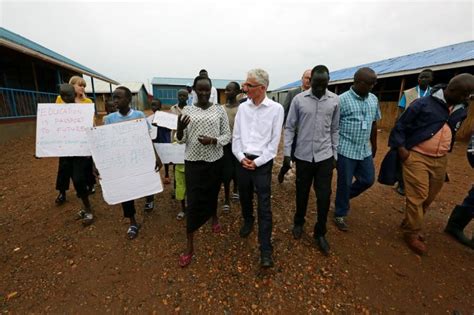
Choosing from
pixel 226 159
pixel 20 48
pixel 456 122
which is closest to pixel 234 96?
pixel 226 159

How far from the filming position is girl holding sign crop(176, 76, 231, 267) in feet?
7.30

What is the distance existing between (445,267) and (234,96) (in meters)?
3.14

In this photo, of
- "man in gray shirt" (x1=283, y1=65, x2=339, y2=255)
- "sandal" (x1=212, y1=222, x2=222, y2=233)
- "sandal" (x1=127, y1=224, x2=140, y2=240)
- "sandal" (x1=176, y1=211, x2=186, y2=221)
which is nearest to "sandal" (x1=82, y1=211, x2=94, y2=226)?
"sandal" (x1=127, y1=224, x2=140, y2=240)

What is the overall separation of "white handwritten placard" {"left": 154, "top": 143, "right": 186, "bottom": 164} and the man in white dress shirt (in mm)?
938

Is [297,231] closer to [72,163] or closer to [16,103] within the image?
[72,163]

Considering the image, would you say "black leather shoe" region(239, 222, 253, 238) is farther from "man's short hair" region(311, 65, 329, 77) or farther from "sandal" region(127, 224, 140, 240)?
"man's short hair" region(311, 65, 329, 77)

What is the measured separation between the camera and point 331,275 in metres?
2.20

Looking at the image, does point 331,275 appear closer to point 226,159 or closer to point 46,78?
point 226,159

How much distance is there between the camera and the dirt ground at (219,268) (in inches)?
75.0

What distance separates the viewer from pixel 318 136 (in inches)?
93.6

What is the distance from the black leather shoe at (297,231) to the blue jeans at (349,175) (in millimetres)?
609

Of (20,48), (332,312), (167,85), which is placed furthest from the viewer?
(167,85)

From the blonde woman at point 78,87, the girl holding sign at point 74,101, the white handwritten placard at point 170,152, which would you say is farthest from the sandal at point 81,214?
the blonde woman at point 78,87

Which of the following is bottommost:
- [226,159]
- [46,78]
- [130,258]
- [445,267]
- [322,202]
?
[445,267]
